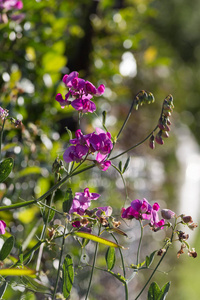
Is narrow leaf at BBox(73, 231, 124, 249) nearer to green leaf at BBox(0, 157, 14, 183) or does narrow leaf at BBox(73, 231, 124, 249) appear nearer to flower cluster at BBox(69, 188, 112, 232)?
flower cluster at BBox(69, 188, 112, 232)

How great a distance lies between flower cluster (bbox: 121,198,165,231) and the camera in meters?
0.92

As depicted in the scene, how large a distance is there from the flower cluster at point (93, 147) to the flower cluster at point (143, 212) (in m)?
0.09

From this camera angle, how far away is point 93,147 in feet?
2.88

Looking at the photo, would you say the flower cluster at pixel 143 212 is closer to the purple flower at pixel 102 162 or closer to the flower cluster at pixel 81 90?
the purple flower at pixel 102 162

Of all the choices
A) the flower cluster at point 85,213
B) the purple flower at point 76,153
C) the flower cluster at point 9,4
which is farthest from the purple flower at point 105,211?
the flower cluster at point 9,4

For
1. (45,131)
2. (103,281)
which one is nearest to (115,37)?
(45,131)

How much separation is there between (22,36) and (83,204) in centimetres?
116

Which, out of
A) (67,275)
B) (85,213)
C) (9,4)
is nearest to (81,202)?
(85,213)

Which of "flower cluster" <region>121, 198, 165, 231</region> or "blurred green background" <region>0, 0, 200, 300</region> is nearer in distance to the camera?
"flower cluster" <region>121, 198, 165, 231</region>

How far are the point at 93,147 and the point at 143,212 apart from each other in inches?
6.0

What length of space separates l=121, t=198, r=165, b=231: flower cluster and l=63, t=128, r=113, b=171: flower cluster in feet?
0.30

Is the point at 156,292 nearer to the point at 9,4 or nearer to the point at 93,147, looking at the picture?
the point at 93,147

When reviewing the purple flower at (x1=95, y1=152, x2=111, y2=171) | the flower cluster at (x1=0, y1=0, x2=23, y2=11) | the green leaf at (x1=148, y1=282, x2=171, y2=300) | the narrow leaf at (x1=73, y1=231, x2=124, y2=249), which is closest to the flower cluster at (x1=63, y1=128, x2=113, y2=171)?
the purple flower at (x1=95, y1=152, x2=111, y2=171)

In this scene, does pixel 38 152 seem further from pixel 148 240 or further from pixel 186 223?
pixel 148 240
